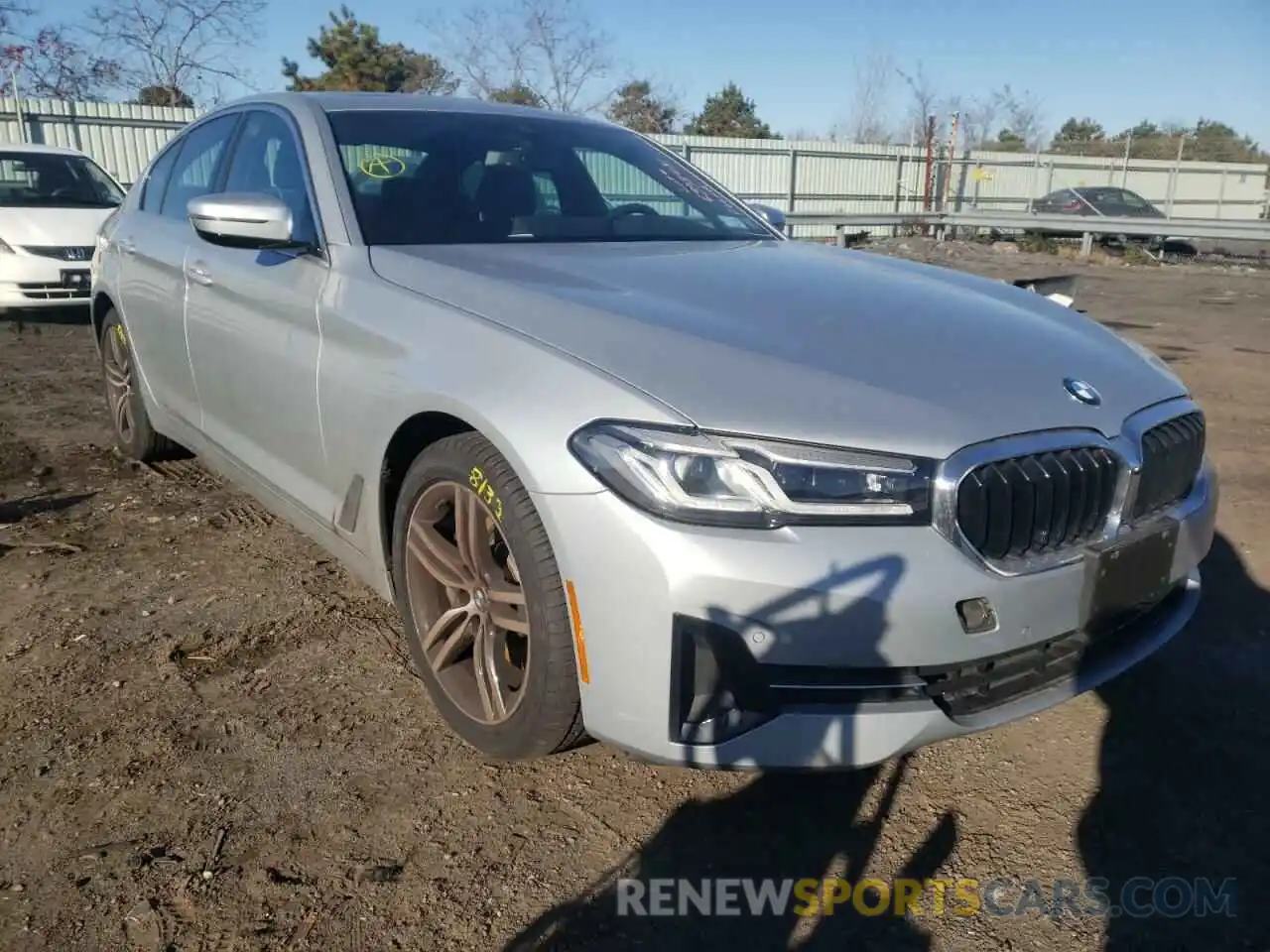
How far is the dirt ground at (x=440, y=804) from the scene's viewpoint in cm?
202

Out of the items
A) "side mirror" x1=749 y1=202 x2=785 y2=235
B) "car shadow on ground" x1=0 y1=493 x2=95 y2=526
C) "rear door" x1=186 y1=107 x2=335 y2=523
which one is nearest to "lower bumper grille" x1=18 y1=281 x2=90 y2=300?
"car shadow on ground" x1=0 y1=493 x2=95 y2=526

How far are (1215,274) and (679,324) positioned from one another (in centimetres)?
1739

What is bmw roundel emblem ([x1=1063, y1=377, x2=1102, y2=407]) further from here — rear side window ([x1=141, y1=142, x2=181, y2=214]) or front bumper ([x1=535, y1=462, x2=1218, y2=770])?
rear side window ([x1=141, y1=142, x2=181, y2=214])

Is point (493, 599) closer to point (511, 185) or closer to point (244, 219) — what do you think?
point (244, 219)

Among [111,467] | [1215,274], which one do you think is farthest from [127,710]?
[1215,274]

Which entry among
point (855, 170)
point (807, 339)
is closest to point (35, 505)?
point (807, 339)

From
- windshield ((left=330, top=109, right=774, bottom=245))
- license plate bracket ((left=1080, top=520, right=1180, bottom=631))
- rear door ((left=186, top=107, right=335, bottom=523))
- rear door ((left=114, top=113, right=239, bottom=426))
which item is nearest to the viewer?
license plate bracket ((left=1080, top=520, right=1180, bottom=631))

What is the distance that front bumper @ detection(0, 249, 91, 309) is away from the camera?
8.98m

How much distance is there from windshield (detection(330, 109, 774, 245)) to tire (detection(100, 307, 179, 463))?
203 cm

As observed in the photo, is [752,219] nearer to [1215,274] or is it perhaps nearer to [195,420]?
[195,420]

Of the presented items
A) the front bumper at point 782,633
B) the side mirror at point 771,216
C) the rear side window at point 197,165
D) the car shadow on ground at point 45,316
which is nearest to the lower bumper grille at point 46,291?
the car shadow on ground at point 45,316

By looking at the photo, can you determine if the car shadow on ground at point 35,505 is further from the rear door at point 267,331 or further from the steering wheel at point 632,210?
the steering wheel at point 632,210

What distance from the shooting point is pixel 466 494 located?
240cm

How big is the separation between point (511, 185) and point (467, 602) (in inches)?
60.8
